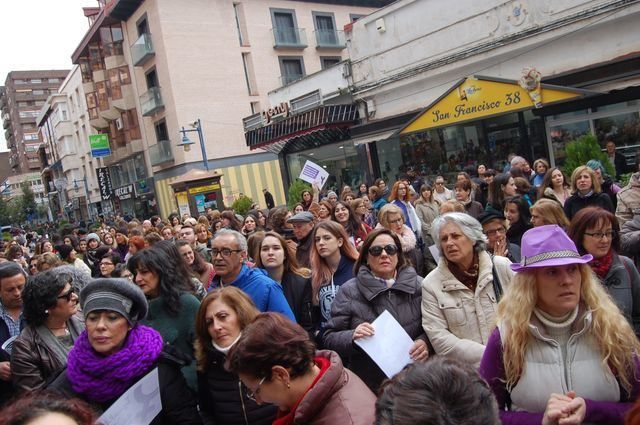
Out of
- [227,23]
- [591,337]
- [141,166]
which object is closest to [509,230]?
[591,337]

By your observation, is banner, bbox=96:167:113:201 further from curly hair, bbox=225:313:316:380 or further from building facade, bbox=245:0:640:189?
curly hair, bbox=225:313:316:380

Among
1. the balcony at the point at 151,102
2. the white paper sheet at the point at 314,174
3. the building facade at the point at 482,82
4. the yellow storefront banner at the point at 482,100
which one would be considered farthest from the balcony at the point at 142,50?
the white paper sheet at the point at 314,174

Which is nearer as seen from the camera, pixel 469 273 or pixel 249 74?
pixel 469 273

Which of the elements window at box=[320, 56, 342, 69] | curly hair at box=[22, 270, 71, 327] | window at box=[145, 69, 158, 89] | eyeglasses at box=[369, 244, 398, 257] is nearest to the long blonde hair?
eyeglasses at box=[369, 244, 398, 257]

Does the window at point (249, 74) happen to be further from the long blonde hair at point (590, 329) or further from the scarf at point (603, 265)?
the long blonde hair at point (590, 329)

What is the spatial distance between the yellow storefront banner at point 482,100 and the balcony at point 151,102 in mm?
19496

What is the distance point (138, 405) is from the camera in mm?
2568

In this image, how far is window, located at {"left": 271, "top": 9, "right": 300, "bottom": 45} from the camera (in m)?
31.8

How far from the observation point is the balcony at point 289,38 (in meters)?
31.8

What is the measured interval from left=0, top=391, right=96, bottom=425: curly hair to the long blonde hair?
5.95ft

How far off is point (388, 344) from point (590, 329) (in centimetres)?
127

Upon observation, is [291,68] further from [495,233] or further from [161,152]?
[495,233]

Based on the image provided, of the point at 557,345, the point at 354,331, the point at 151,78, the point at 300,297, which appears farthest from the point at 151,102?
the point at 557,345

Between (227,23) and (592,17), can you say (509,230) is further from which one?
(227,23)
